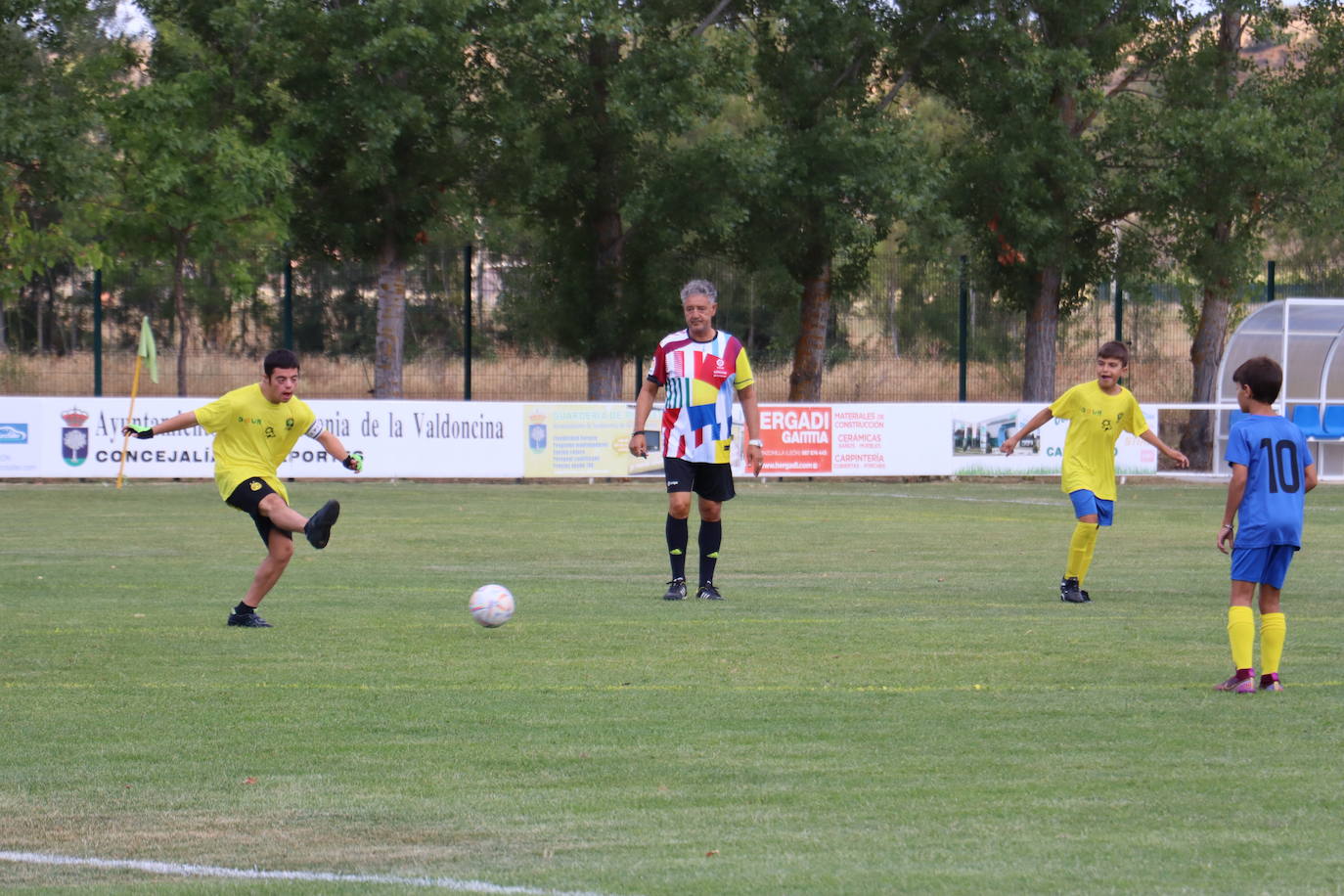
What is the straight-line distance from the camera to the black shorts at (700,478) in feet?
39.3

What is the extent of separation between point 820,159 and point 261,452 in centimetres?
2313

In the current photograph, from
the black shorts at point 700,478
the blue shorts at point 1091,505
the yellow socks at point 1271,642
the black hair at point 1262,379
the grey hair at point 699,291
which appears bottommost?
the yellow socks at point 1271,642

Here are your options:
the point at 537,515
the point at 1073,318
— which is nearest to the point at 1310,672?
the point at 537,515

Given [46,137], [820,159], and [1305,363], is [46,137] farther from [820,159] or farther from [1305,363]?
[1305,363]

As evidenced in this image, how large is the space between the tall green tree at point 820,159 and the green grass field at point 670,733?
18216mm

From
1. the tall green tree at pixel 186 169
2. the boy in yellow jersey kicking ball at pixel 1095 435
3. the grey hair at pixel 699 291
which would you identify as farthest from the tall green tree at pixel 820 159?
the grey hair at pixel 699 291

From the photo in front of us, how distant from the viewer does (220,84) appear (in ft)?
101

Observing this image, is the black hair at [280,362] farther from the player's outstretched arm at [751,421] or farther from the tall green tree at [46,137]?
the tall green tree at [46,137]

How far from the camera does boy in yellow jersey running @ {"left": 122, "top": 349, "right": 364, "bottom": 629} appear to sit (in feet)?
34.6

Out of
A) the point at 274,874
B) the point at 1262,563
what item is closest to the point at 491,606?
the point at 1262,563

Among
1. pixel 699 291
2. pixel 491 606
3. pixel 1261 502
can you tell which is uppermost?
pixel 699 291

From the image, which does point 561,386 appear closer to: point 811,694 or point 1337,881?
point 811,694

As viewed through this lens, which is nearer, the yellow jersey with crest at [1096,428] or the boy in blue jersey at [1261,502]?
the boy in blue jersey at [1261,502]

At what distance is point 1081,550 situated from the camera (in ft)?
41.1
